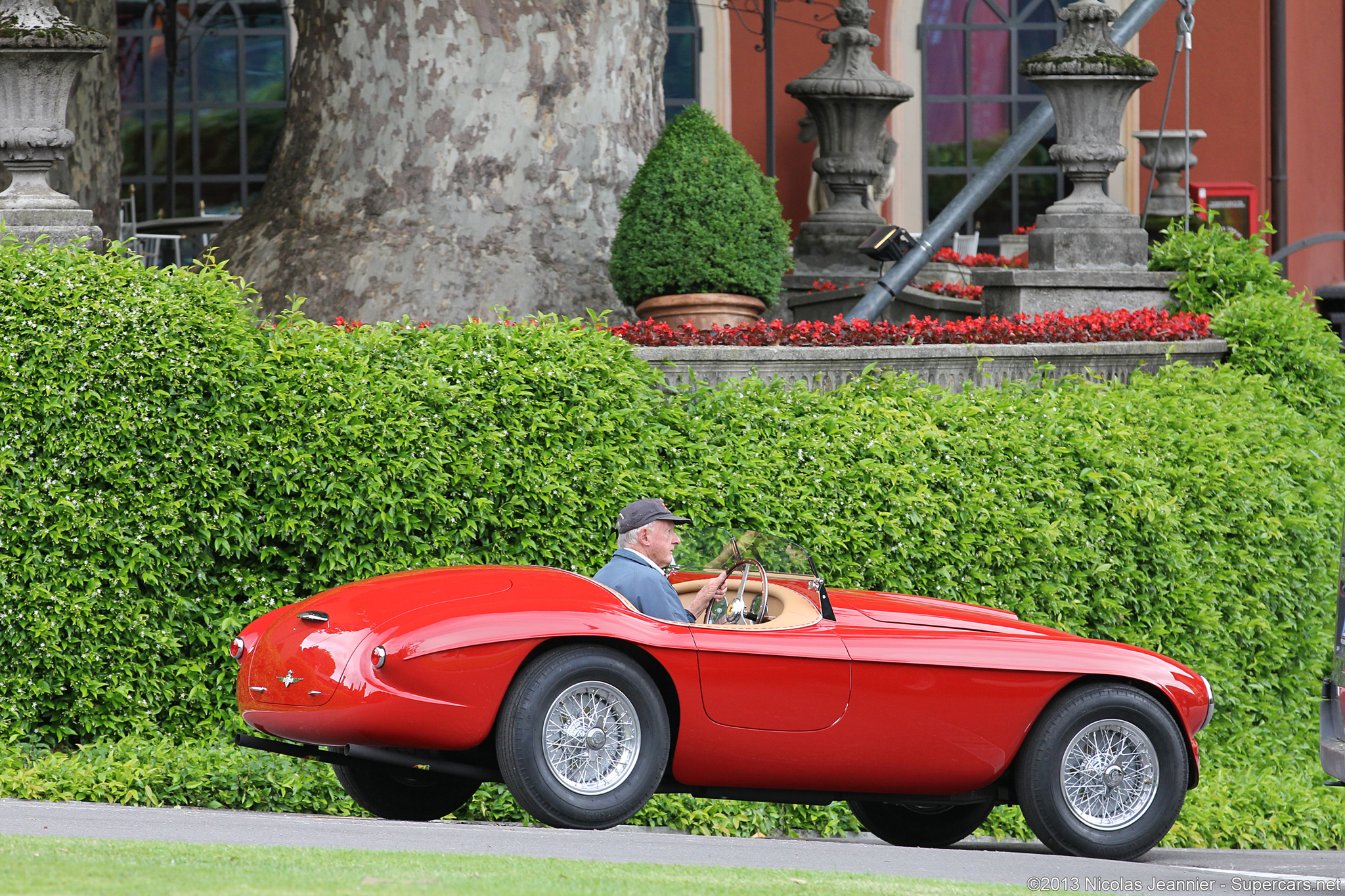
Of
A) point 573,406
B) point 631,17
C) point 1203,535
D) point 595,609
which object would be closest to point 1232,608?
point 1203,535

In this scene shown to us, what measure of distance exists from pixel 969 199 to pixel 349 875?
8.33m

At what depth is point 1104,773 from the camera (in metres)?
6.07

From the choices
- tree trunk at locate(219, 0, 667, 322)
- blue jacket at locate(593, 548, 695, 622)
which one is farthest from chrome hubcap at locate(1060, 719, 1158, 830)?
tree trunk at locate(219, 0, 667, 322)

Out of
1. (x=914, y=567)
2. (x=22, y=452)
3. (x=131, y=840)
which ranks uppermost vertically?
(x=22, y=452)

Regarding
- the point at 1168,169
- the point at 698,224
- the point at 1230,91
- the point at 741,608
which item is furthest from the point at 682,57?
the point at 741,608

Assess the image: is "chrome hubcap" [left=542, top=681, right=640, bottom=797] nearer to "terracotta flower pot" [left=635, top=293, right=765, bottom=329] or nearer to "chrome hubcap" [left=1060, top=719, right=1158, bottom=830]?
"chrome hubcap" [left=1060, top=719, right=1158, bottom=830]

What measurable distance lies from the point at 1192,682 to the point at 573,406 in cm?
310

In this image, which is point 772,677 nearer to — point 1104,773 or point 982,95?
point 1104,773

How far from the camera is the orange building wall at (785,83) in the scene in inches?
756

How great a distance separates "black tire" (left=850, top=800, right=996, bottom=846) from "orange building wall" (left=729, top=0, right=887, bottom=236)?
13.0 metres

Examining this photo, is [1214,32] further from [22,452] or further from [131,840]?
[131,840]

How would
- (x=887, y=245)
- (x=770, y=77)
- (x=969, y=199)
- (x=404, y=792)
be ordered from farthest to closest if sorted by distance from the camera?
(x=770, y=77)
(x=969, y=199)
(x=887, y=245)
(x=404, y=792)

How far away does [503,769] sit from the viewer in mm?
5418

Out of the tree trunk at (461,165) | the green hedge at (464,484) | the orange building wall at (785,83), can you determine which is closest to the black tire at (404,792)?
the green hedge at (464,484)
